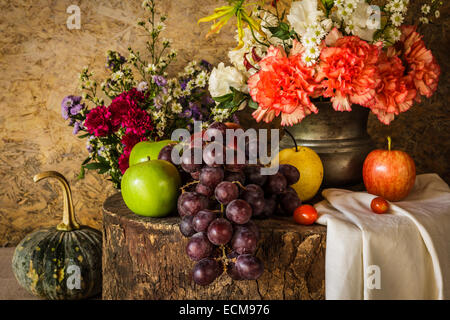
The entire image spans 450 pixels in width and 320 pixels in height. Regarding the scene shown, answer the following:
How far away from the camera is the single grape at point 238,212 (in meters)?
0.87

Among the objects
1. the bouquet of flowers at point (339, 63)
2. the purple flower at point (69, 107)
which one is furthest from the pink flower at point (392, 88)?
the purple flower at point (69, 107)

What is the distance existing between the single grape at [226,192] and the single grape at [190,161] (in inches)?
4.2

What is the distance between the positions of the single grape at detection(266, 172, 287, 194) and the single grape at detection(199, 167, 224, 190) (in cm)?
14

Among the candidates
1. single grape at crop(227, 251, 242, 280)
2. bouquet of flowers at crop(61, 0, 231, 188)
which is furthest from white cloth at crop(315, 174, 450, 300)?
bouquet of flowers at crop(61, 0, 231, 188)

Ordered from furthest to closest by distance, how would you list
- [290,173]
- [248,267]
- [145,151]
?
[145,151], [290,173], [248,267]

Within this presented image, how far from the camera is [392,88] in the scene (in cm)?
108

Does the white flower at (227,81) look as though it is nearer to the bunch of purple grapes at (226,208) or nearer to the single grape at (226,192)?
the bunch of purple grapes at (226,208)

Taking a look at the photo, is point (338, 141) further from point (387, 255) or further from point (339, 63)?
point (387, 255)

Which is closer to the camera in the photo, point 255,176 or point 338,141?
point 255,176

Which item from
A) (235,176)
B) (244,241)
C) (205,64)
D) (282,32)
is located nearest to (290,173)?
(235,176)

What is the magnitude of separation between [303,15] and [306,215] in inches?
21.2

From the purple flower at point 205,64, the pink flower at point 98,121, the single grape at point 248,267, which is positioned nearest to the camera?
the single grape at point 248,267

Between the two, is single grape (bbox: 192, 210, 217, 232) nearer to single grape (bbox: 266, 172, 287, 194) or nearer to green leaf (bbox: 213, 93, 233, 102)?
single grape (bbox: 266, 172, 287, 194)
